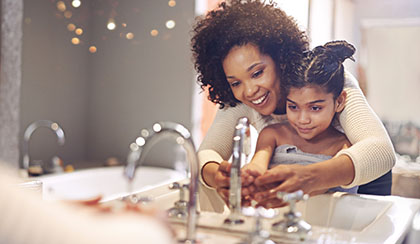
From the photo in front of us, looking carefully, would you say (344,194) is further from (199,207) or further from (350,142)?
(199,207)

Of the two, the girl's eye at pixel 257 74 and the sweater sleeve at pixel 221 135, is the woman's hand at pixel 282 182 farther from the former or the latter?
the girl's eye at pixel 257 74

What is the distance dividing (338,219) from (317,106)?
30 centimetres

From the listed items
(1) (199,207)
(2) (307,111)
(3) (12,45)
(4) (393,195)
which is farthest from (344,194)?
(3) (12,45)

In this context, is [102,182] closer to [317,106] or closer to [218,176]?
[218,176]

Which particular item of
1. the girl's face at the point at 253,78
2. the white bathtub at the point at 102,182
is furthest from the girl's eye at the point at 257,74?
the white bathtub at the point at 102,182

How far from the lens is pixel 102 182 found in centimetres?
137

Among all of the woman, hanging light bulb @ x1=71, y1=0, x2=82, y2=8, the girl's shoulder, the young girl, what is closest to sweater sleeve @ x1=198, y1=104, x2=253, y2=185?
the woman

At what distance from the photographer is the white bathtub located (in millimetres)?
1369

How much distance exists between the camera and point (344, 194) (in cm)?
133

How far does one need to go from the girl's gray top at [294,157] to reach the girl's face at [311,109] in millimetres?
46

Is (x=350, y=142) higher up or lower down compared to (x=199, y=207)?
higher up

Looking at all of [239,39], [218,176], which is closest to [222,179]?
[218,176]

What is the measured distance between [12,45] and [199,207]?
0.67 m

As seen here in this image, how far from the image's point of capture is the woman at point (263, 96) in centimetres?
133
